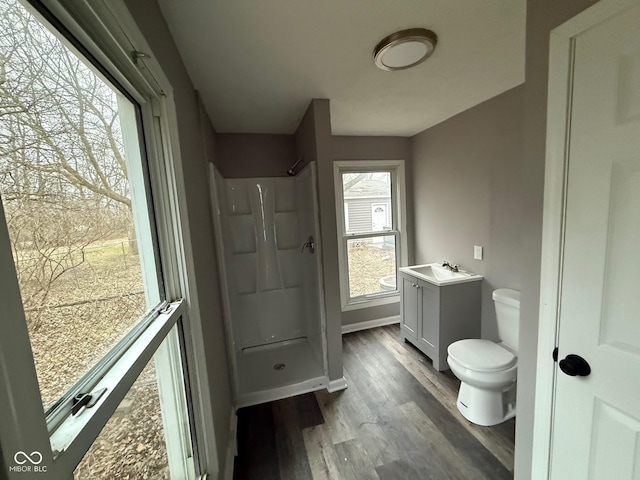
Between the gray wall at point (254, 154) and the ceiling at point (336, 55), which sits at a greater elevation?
the ceiling at point (336, 55)

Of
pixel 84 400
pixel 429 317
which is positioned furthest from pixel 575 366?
pixel 429 317

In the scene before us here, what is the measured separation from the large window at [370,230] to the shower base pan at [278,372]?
82 cm

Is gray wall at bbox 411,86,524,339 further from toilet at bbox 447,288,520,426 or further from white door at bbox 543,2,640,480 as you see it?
white door at bbox 543,2,640,480

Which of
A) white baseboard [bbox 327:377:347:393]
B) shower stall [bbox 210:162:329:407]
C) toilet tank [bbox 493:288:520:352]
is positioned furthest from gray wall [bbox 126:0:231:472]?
toilet tank [bbox 493:288:520:352]

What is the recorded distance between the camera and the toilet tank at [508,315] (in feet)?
6.21

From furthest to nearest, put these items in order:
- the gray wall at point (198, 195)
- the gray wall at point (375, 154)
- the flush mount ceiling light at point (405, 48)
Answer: the gray wall at point (375, 154), the flush mount ceiling light at point (405, 48), the gray wall at point (198, 195)

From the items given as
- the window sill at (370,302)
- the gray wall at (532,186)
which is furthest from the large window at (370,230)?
the gray wall at (532,186)

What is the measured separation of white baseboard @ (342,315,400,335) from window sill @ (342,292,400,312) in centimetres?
20

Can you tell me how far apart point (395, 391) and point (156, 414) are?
1.80m

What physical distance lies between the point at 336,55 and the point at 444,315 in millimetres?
2133

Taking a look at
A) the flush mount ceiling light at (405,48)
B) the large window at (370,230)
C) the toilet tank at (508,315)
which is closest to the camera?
the flush mount ceiling light at (405,48)

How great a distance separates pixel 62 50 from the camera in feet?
1.92

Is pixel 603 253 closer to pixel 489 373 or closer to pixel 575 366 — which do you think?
pixel 575 366

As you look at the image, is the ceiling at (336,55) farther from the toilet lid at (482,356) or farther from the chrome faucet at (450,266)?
the toilet lid at (482,356)
